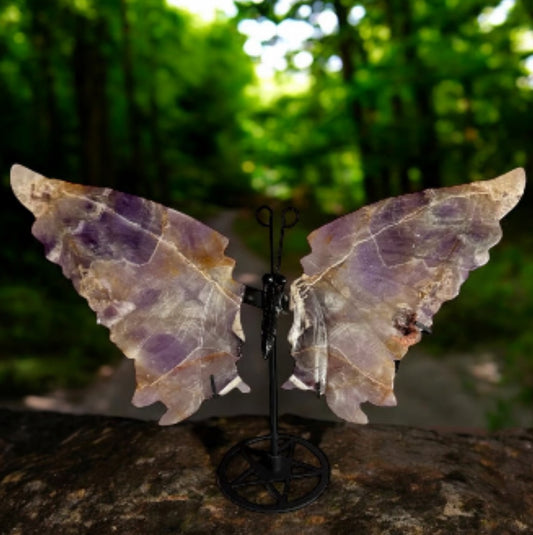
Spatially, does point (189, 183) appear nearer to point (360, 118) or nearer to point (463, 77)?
point (360, 118)

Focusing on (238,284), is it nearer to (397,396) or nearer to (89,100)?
(397,396)

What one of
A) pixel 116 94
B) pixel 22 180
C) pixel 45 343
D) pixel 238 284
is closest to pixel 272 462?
pixel 238 284

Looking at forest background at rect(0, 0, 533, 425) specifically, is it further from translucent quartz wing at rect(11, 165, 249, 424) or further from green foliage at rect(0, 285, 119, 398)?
translucent quartz wing at rect(11, 165, 249, 424)

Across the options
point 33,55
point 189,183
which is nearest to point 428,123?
point 33,55

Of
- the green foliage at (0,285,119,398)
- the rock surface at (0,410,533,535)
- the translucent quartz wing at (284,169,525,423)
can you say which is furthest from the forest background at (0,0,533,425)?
the translucent quartz wing at (284,169,525,423)

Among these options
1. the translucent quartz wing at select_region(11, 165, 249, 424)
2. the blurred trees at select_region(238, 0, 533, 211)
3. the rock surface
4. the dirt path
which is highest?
the blurred trees at select_region(238, 0, 533, 211)
